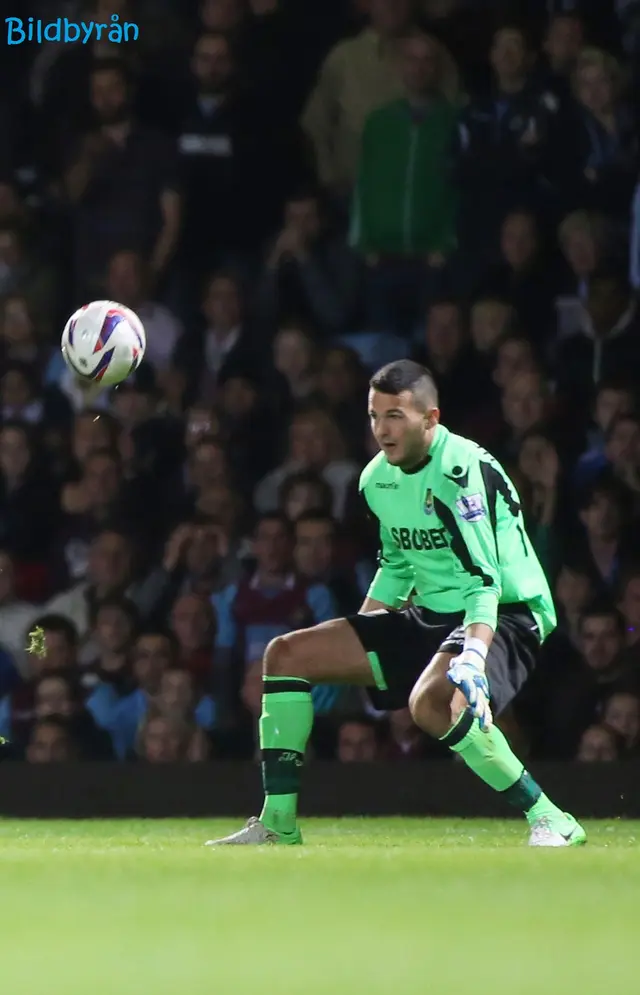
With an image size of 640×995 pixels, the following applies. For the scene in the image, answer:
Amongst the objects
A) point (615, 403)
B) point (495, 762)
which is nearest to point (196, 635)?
point (615, 403)

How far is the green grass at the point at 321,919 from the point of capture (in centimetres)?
341

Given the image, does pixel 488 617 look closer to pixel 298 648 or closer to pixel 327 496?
pixel 298 648

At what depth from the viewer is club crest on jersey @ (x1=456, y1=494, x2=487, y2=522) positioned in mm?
6516

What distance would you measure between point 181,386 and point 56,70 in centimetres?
199

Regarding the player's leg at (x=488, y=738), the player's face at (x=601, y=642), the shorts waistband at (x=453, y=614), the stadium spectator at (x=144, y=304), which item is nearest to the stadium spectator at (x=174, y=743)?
the player's face at (x=601, y=642)

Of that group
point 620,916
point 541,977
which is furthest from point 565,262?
point 541,977

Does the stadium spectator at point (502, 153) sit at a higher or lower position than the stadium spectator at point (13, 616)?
higher

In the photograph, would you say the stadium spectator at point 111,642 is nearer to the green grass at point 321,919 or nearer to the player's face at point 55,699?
the player's face at point 55,699

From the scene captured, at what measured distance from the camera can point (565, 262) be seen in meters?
10.0

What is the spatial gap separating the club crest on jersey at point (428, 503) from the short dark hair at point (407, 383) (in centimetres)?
27

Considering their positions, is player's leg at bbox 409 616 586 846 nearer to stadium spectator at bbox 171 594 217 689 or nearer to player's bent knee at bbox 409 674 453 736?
player's bent knee at bbox 409 674 453 736

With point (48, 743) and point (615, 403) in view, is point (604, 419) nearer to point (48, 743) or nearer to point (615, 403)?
point (615, 403)

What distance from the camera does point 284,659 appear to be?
22.3 feet

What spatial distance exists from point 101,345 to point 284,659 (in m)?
1.74
